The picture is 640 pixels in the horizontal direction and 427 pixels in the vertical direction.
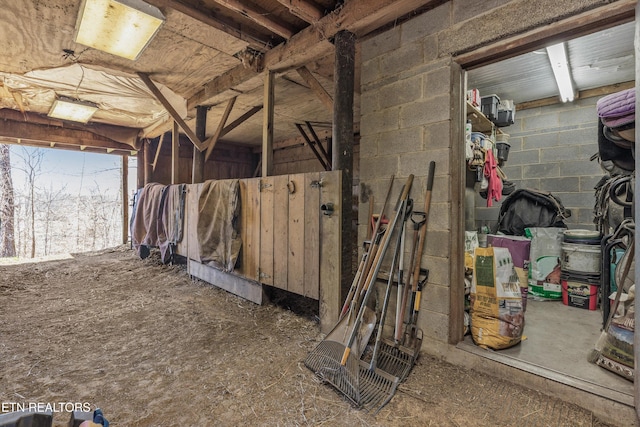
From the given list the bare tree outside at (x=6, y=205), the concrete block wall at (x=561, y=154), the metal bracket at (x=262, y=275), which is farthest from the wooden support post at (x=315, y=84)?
the bare tree outside at (x=6, y=205)

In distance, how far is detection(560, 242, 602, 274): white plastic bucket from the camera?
252 centimetres

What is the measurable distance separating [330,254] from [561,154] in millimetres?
3403

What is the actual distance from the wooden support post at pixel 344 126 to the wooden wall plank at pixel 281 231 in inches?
24.6

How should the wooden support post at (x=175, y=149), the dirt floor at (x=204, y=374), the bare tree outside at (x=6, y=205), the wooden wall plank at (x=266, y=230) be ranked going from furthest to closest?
the bare tree outside at (x=6, y=205)
the wooden support post at (x=175, y=149)
the wooden wall plank at (x=266, y=230)
the dirt floor at (x=204, y=374)

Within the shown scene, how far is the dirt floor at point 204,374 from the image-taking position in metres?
1.35

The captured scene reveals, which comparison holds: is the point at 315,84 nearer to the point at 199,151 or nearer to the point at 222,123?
the point at 222,123

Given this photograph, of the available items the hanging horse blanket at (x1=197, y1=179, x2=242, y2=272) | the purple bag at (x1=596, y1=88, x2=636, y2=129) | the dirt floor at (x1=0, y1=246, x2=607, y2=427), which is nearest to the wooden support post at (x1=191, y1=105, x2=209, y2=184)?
the hanging horse blanket at (x1=197, y1=179, x2=242, y2=272)

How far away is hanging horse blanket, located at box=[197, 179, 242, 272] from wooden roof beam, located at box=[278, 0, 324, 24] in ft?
5.53

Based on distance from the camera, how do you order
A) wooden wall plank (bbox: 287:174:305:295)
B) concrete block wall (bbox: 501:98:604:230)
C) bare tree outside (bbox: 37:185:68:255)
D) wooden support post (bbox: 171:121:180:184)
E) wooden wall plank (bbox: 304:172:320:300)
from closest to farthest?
1. wooden wall plank (bbox: 304:172:320:300)
2. wooden wall plank (bbox: 287:174:305:295)
3. concrete block wall (bbox: 501:98:604:230)
4. wooden support post (bbox: 171:121:180:184)
5. bare tree outside (bbox: 37:185:68:255)

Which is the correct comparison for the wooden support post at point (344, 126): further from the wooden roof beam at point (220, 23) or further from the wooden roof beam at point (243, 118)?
the wooden roof beam at point (243, 118)

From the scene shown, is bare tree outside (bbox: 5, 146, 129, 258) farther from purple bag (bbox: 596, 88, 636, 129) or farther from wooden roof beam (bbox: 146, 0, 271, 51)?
purple bag (bbox: 596, 88, 636, 129)

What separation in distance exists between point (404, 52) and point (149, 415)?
2.58 metres

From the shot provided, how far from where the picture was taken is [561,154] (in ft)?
Result: 11.8

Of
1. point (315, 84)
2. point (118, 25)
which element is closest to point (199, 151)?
point (118, 25)
